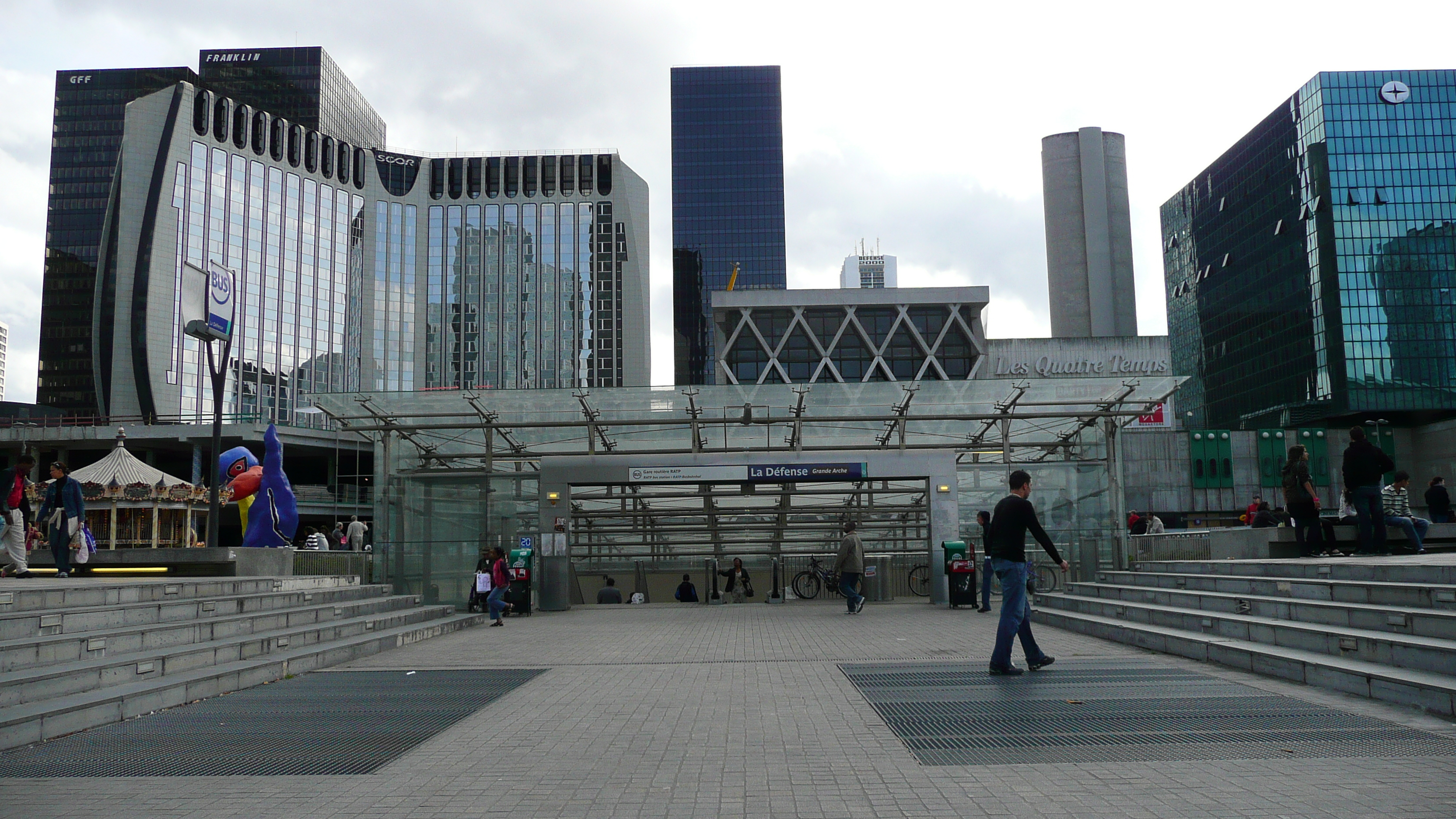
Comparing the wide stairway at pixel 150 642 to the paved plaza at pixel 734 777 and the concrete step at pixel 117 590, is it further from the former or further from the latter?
the paved plaza at pixel 734 777

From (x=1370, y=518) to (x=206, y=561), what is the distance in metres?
16.2

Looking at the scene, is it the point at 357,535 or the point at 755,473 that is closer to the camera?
the point at 755,473

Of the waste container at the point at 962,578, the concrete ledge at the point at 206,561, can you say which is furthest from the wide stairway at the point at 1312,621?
the concrete ledge at the point at 206,561

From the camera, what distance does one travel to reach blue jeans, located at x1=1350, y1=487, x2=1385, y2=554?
13.4 meters

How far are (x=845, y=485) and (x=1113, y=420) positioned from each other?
20.8 feet

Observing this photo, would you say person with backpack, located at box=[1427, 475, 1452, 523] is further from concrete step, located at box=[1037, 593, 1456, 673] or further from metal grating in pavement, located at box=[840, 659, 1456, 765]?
metal grating in pavement, located at box=[840, 659, 1456, 765]

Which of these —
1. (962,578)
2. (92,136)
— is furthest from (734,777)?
(92,136)

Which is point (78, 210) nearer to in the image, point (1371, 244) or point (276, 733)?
point (1371, 244)

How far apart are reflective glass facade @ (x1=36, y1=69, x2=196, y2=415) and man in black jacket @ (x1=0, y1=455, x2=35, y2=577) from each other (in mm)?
123562

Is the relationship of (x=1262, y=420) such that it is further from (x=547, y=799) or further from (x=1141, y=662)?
(x=547, y=799)

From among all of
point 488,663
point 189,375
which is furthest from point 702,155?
point 488,663

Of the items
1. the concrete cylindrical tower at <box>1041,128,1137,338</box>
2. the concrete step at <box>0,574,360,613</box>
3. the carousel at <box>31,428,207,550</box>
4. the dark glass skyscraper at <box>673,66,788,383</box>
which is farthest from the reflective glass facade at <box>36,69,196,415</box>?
the concrete step at <box>0,574,360,613</box>

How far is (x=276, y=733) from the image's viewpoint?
286 inches

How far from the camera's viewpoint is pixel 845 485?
26.2 metres
